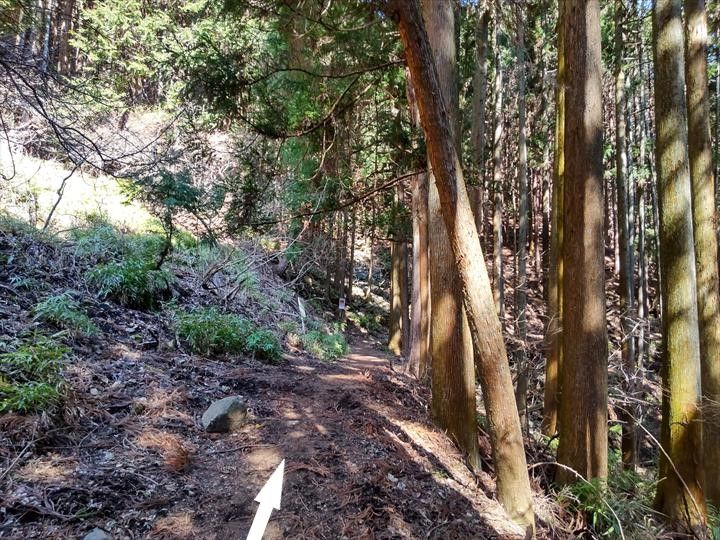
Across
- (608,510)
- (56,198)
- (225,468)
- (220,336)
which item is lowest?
(608,510)

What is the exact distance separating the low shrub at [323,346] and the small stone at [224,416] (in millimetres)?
6537

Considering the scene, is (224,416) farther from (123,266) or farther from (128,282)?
(123,266)

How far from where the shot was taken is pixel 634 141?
18922 mm

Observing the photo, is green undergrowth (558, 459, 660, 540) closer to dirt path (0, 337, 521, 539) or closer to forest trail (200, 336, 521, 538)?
dirt path (0, 337, 521, 539)

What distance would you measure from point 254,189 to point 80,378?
2951mm

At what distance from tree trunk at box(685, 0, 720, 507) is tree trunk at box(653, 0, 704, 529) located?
1.56 meters

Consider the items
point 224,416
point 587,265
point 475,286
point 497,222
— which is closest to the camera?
point 475,286

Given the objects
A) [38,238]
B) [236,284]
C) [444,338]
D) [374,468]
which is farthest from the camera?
[236,284]

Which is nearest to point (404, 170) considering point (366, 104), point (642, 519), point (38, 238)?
point (366, 104)

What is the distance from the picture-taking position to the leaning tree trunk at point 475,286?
3.62 m

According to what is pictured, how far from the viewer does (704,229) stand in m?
6.72

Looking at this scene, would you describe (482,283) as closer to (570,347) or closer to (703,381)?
(570,347)

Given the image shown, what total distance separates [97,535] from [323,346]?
33.0ft

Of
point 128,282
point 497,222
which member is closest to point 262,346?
point 128,282
